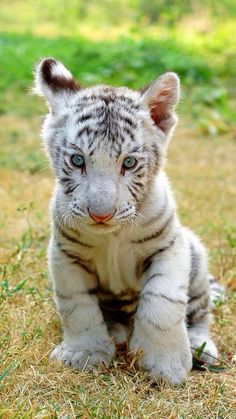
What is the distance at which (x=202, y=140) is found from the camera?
9.74 m

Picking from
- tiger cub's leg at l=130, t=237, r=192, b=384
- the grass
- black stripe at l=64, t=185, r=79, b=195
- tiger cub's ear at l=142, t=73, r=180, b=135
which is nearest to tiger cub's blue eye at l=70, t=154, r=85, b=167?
black stripe at l=64, t=185, r=79, b=195

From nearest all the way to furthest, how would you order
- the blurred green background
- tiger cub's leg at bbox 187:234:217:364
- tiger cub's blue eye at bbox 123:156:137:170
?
tiger cub's blue eye at bbox 123:156:137:170 < tiger cub's leg at bbox 187:234:217:364 < the blurred green background

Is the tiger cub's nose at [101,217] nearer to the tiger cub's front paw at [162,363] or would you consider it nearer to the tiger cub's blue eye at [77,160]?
the tiger cub's blue eye at [77,160]

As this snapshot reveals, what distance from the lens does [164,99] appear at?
3850 millimetres

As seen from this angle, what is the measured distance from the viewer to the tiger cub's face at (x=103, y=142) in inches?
134

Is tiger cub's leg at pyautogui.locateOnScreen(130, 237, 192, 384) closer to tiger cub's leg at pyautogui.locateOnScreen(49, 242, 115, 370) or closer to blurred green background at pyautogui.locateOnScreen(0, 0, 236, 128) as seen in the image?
tiger cub's leg at pyautogui.locateOnScreen(49, 242, 115, 370)

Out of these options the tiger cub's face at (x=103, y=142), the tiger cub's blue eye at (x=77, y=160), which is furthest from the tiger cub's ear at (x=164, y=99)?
the tiger cub's blue eye at (x=77, y=160)

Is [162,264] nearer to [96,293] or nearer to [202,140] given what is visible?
[96,293]

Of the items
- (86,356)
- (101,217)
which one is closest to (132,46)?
(86,356)

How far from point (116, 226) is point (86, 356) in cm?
74

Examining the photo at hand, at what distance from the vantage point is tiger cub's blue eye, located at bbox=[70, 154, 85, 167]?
11.5 feet

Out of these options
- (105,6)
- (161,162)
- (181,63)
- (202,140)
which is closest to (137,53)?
(181,63)

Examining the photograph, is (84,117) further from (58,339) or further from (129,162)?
(58,339)

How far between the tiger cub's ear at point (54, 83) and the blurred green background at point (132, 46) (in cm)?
627
